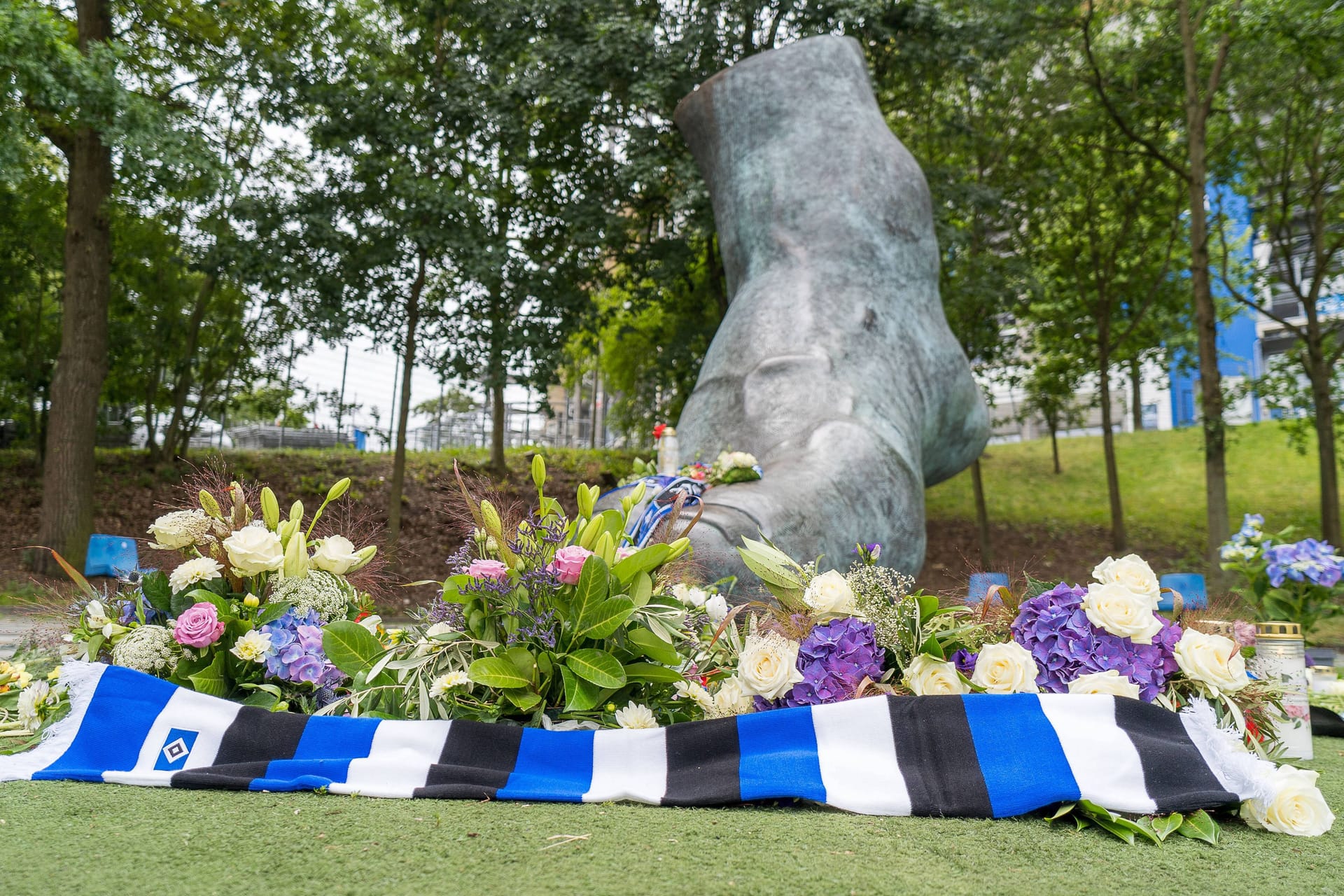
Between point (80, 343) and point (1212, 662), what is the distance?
1099 centimetres

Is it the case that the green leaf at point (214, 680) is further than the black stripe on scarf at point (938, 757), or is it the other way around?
the green leaf at point (214, 680)

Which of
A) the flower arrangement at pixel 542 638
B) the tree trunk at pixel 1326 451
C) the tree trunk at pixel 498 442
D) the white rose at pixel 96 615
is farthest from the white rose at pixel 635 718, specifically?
the tree trunk at pixel 1326 451

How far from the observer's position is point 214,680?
113 inches

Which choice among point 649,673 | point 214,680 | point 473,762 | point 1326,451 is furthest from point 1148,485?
point 214,680

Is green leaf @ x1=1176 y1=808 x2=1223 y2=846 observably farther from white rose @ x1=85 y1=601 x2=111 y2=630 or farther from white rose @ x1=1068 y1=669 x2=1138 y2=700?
white rose @ x1=85 y1=601 x2=111 y2=630

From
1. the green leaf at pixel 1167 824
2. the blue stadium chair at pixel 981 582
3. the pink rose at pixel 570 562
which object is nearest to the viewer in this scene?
the green leaf at pixel 1167 824

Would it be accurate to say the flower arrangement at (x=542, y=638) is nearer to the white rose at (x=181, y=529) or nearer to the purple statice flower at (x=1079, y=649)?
the white rose at (x=181, y=529)

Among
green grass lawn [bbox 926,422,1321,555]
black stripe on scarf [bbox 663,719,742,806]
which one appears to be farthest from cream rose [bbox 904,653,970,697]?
green grass lawn [bbox 926,422,1321,555]

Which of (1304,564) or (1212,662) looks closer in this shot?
(1212,662)

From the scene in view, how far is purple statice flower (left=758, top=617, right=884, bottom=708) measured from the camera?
8.76 feet

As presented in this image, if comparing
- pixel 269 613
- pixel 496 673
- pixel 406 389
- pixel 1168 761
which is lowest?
pixel 1168 761

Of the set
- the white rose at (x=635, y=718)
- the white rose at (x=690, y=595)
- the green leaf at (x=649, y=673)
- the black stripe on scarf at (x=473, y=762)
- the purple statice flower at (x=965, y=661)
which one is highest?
the white rose at (x=690, y=595)

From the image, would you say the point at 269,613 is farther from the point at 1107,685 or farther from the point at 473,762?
the point at 1107,685

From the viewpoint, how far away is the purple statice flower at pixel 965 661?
274cm
